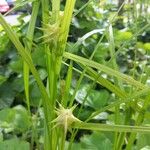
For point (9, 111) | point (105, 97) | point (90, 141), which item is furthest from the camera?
point (105, 97)

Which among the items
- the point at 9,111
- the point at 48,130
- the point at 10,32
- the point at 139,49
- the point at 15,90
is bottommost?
the point at 139,49

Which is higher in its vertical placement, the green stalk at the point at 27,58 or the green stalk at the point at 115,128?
the green stalk at the point at 27,58

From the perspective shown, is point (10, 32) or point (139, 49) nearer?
point (10, 32)

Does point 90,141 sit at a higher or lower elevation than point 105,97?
higher

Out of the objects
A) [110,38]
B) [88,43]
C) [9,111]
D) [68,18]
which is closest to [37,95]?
[9,111]

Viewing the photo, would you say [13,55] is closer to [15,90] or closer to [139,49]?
[15,90]

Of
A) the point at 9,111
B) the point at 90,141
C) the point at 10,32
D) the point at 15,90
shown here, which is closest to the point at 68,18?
the point at 10,32

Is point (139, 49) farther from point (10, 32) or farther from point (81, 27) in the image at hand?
point (10, 32)

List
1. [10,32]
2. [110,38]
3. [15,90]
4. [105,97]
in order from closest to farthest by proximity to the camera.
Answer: [10,32]
[110,38]
[105,97]
[15,90]

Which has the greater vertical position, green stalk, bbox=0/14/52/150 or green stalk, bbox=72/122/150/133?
green stalk, bbox=0/14/52/150
